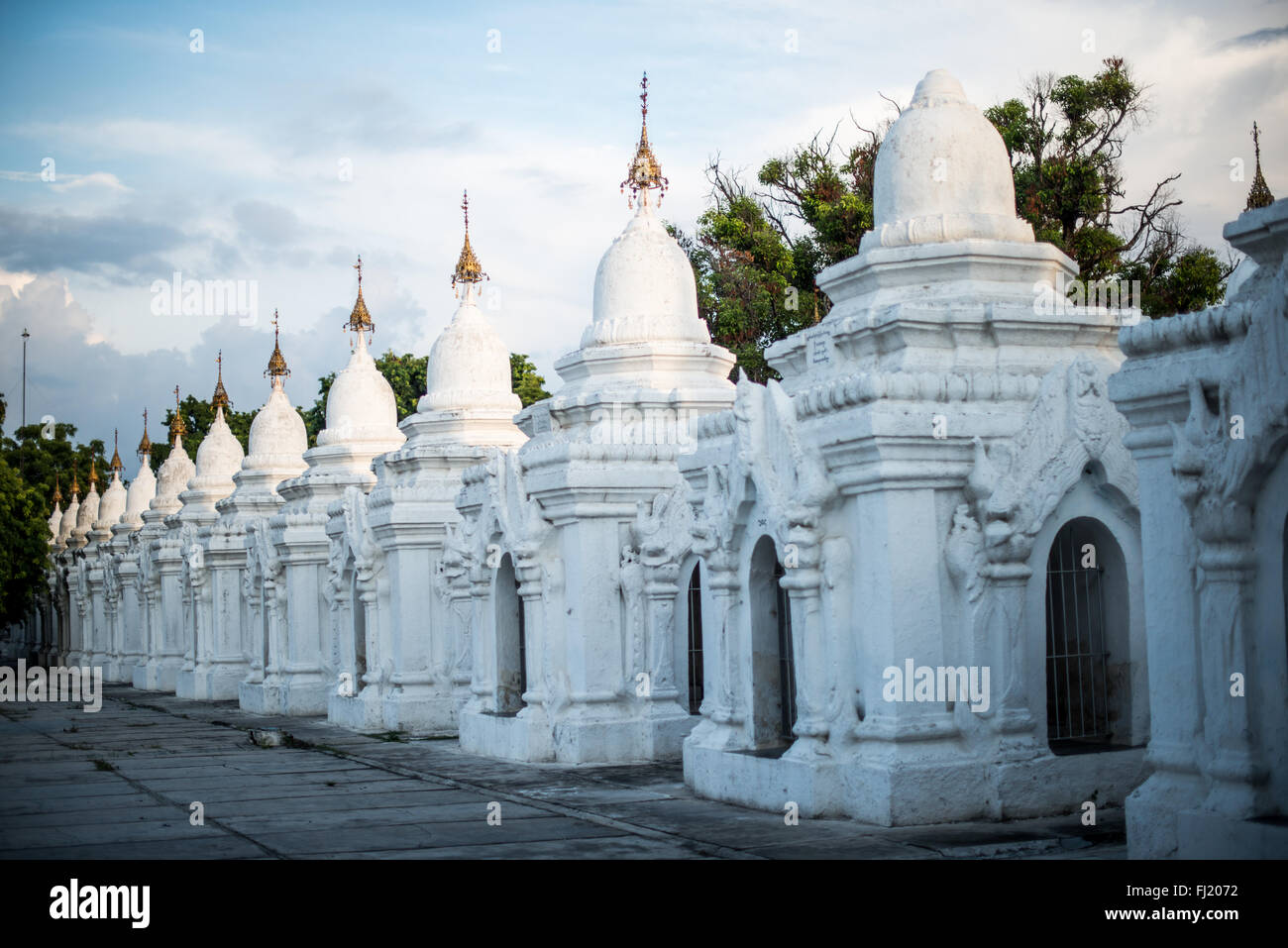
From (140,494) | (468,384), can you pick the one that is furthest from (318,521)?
(140,494)

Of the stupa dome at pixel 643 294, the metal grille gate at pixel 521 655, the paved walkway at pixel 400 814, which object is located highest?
the stupa dome at pixel 643 294

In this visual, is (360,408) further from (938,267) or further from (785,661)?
(938,267)

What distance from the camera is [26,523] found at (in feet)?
129

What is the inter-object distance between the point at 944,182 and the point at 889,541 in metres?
3.21

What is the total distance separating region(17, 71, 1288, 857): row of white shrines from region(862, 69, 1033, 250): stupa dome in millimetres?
29

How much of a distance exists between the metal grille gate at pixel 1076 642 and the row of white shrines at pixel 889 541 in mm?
29

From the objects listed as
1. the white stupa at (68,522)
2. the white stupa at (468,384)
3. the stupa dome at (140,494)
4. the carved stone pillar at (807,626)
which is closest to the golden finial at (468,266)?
the white stupa at (468,384)

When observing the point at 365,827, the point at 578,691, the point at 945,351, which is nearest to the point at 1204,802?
the point at 945,351

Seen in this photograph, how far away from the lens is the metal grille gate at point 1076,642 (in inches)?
484

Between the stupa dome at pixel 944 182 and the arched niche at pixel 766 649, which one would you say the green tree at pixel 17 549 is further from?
the stupa dome at pixel 944 182

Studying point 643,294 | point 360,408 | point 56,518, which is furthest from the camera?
point 56,518

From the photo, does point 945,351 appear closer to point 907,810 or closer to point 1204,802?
point 907,810

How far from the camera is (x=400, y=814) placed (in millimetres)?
12797
